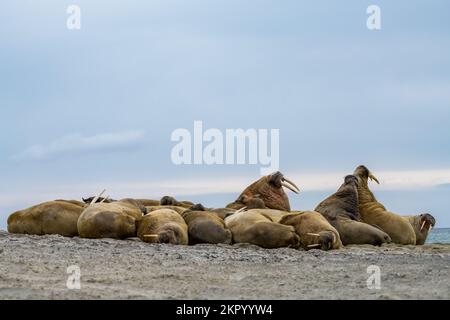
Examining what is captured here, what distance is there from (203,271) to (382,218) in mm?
7292

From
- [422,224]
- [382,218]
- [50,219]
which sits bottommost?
[422,224]

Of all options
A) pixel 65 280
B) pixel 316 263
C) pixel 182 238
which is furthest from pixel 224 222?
pixel 65 280

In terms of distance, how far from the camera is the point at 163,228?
13734mm

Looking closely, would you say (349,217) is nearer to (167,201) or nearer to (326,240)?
(326,240)

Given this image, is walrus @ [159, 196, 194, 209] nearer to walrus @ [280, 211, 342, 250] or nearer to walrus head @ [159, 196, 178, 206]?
walrus head @ [159, 196, 178, 206]

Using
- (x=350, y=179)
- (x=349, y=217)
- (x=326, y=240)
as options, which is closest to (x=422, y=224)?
(x=350, y=179)

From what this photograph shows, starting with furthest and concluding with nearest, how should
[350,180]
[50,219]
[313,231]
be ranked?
[350,180], [50,219], [313,231]

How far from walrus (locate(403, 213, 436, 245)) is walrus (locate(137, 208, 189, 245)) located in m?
5.90

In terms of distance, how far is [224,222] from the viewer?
1462 cm

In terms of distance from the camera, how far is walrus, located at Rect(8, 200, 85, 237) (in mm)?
14750

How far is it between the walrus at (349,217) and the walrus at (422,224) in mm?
1719

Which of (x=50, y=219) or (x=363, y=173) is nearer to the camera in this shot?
(x=50, y=219)

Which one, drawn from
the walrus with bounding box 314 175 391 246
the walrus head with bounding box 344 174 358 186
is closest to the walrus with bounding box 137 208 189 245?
the walrus with bounding box 314 175 391 246

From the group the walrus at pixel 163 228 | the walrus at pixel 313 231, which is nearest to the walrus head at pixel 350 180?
the walrus at pixel 313 231
